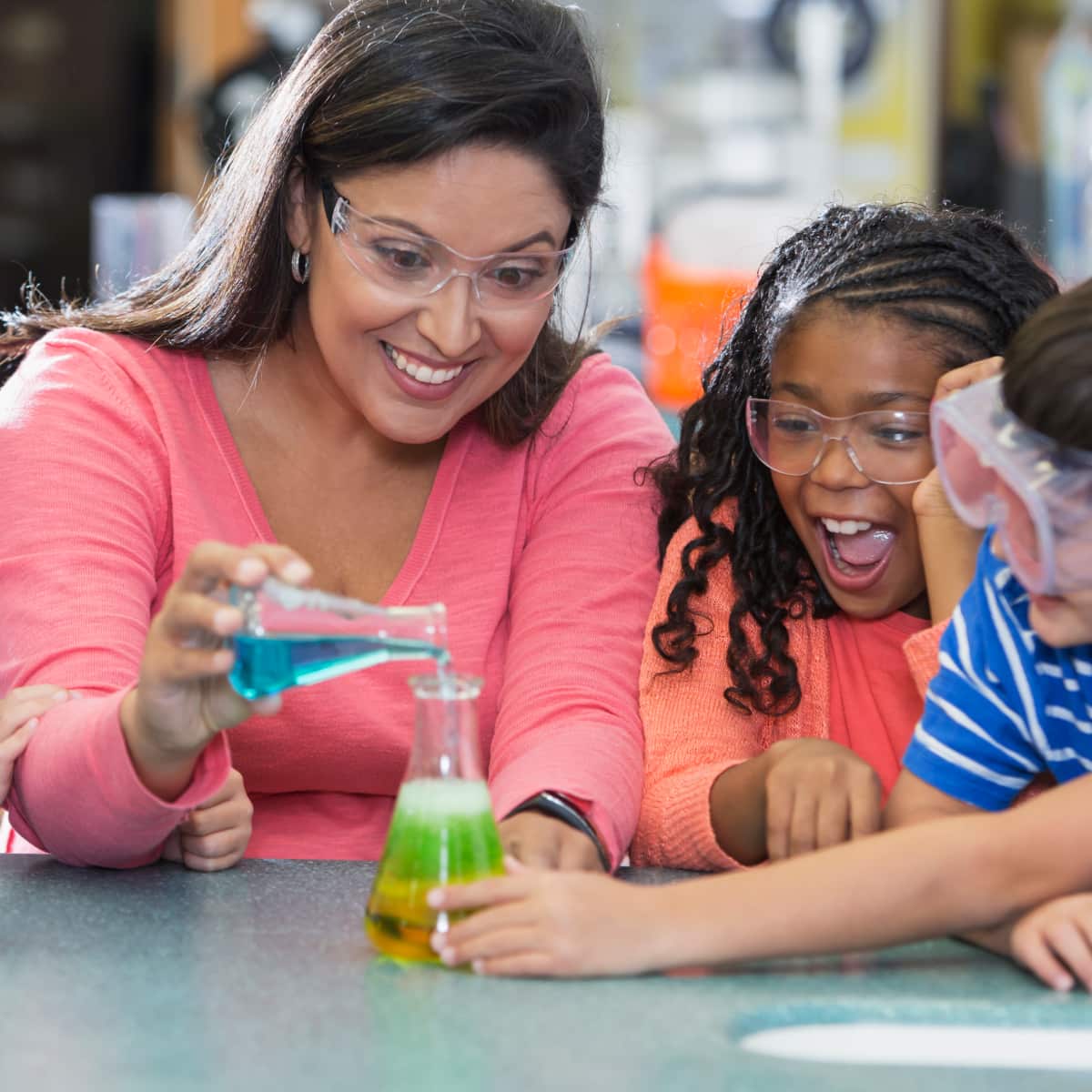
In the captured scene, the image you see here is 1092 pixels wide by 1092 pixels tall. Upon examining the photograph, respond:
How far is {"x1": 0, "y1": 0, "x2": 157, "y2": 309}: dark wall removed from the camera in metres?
4.90

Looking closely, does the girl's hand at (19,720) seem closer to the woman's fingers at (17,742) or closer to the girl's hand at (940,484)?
the woman's fingers at (17,742)

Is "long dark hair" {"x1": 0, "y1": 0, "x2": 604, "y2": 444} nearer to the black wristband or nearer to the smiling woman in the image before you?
the smiling woman

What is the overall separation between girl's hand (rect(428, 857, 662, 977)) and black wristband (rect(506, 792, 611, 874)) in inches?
10.4

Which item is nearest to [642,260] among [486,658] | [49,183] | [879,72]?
[879,72]

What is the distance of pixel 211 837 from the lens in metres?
1.39

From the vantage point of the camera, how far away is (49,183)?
504 cm

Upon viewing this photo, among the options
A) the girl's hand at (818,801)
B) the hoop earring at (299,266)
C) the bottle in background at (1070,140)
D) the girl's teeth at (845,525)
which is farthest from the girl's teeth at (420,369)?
the bottle in background at (1070,140)

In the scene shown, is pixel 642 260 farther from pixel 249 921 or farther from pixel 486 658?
pixel 249 921

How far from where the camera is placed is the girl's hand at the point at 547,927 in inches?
43.6

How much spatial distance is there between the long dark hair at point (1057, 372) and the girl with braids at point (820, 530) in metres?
0.37

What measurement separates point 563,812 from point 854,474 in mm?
474

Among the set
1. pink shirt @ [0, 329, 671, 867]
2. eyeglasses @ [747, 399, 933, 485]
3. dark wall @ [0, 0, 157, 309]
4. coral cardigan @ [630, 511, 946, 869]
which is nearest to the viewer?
pink shirt @ [0, 329, 671, 867]

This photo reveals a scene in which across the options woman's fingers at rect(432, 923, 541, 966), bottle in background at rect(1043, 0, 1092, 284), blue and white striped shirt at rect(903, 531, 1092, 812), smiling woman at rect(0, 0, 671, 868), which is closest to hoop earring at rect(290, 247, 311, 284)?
smiling woman at rect(0, 0, 671, 868)

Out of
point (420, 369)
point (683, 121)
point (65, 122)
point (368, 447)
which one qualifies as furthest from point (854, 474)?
point (65, 122)
